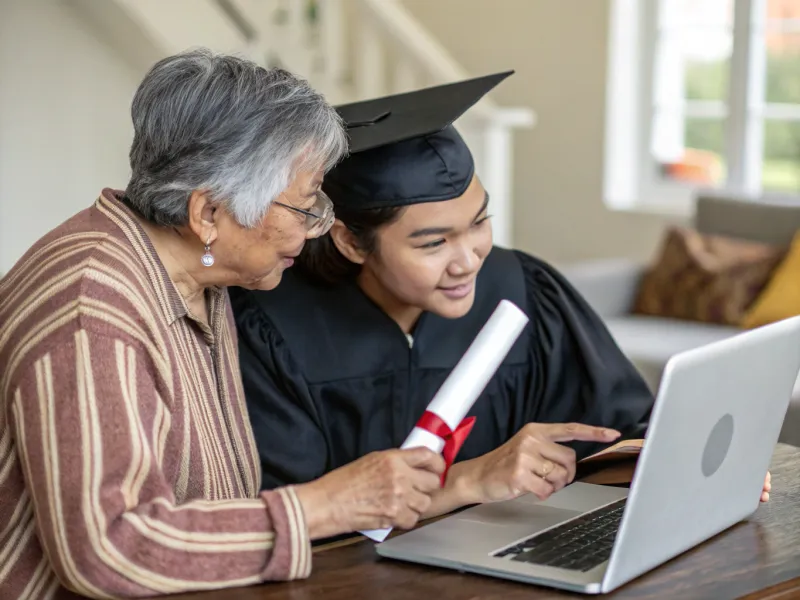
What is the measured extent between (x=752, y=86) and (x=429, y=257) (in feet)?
11.7

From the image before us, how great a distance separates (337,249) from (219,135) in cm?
63

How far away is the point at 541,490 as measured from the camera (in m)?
1.60

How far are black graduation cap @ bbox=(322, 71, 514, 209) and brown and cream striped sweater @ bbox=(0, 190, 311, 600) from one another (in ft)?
1.70

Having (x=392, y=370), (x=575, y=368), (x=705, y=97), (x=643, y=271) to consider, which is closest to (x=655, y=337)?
(x=643, y=271)

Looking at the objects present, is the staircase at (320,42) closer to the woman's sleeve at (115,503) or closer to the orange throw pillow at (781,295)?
the orange throw pillow at (781,295)

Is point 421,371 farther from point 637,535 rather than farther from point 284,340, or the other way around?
point 637,535

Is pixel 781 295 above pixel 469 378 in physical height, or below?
below

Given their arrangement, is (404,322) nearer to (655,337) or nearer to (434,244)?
(434,244)

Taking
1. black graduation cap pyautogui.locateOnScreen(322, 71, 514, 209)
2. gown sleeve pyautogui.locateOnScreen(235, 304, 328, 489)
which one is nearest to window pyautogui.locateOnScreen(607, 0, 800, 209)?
black graduation cap pyautogui.locateOnScreen(322, 71, 514, 209)

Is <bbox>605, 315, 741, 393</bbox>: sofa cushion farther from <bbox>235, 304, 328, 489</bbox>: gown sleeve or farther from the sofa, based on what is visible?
<bbox>235, 304, 328, 489</bbox>: gown sleeve

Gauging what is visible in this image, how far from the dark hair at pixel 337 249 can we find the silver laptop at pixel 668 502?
0.54m

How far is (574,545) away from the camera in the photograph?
145cm

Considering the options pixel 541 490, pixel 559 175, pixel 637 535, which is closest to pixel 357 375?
pixel 541 490

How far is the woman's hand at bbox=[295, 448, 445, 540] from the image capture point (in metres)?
1.41
